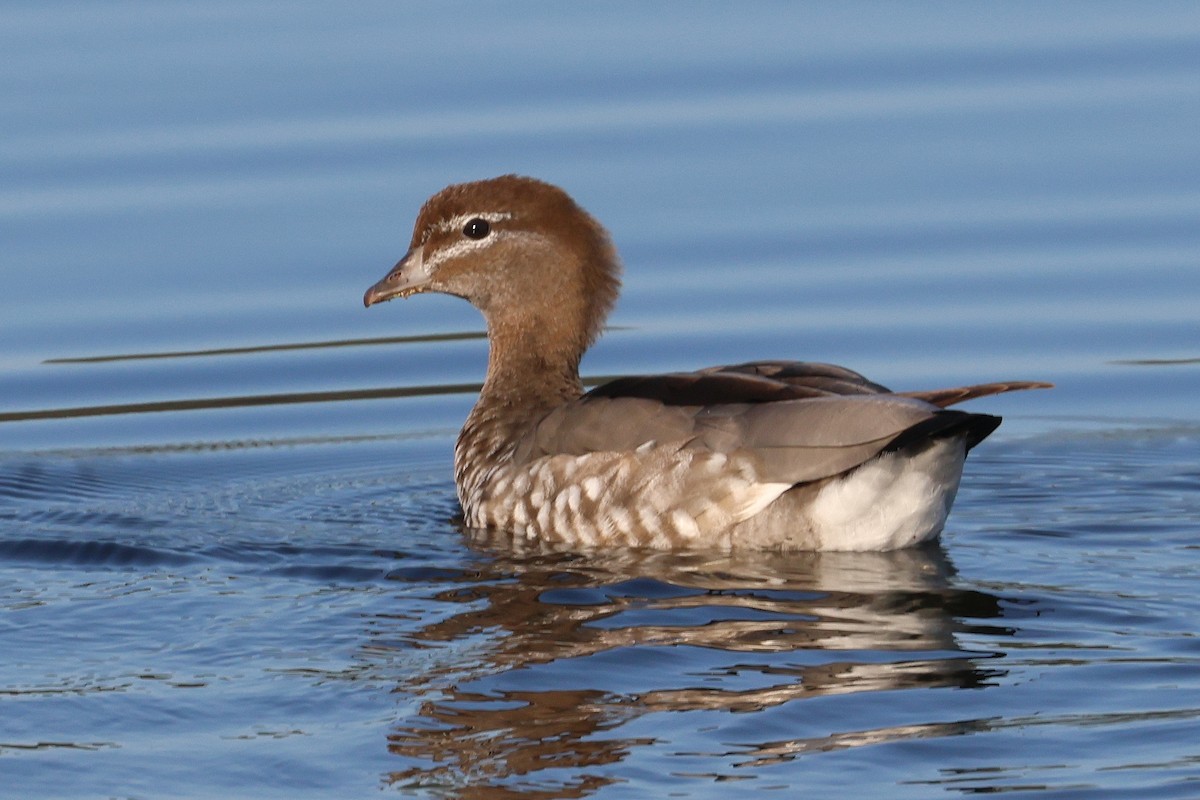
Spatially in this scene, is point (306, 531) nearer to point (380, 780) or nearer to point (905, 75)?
point (380, 780)

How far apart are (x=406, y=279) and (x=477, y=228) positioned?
1.58 feet

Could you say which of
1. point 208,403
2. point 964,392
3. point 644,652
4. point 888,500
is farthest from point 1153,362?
point 644,652

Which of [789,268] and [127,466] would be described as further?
[789,268]

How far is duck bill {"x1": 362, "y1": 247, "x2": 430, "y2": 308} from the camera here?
12070mm

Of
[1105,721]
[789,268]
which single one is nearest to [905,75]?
[789,268]

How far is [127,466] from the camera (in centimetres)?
1277

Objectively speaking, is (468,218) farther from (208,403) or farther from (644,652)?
(644,652)

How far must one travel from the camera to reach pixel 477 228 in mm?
11898

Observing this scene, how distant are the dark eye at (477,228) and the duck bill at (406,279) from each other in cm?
29

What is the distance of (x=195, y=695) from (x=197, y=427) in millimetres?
5204

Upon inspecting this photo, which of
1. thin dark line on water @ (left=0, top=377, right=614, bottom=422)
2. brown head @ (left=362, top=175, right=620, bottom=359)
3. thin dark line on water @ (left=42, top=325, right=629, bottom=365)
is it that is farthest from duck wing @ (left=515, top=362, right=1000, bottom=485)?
thin dark line on water @ (left=42, top=325, right=629, bottom=365)

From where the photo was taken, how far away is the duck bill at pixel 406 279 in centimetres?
1207

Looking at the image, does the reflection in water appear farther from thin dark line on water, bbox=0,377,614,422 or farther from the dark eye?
thin dark line on water, bbox=0,377,614,422

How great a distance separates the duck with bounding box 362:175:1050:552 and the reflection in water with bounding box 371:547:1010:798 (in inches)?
6.7
